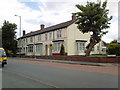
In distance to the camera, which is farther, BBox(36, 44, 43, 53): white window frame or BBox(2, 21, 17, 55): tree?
BBox(2, 21, 17, 55): tree

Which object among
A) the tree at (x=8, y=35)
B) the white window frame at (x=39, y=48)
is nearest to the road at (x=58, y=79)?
the white window frame at (x=39, y=48)

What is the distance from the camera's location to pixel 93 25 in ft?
88.2

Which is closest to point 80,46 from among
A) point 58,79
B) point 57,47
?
point 57,47

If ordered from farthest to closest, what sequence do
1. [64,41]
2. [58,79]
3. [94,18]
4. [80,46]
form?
[80,46] < [64,41] < [94,18] < [58,79]

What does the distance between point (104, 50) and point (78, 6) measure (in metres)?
22.6

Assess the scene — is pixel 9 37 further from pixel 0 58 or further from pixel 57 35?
pixel 0 58

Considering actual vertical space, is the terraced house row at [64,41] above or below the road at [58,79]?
above

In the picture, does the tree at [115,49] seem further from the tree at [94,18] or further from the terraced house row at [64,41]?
the terraced house row at [64,41]

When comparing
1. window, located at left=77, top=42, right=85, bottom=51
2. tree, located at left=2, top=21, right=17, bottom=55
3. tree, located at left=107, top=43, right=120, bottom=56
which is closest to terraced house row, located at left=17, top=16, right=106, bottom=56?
window, located at left=77, top=42, right=85, bottom=51

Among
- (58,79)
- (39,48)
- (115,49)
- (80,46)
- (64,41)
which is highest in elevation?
(64,41)

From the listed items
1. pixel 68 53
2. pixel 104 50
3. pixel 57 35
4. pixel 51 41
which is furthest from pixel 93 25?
pixel 104 50

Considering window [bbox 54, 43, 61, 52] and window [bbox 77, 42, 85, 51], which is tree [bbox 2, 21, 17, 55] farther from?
window [bbox 77, 42, 85, 51]

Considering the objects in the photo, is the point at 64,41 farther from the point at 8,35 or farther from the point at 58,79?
the point at 58,79

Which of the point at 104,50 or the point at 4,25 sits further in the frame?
the point at 4,25
